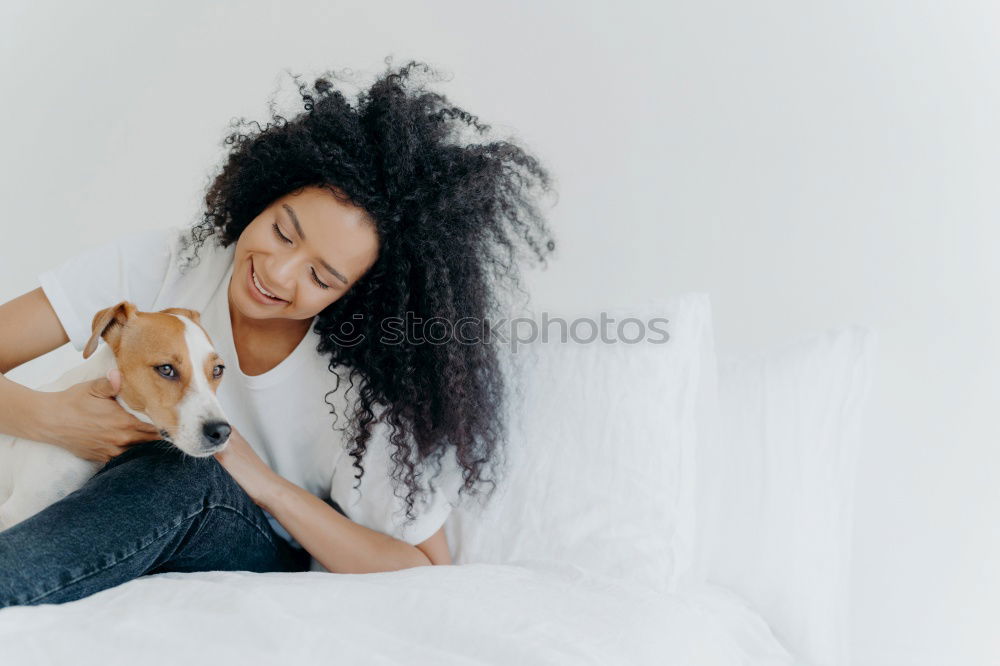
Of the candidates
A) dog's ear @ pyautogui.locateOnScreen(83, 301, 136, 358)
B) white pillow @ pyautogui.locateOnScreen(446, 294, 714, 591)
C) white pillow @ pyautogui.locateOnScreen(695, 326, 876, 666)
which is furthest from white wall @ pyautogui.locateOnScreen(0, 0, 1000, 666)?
dog's ear @ pyautogui.locateOnScreen(83, 301, 136, 358)

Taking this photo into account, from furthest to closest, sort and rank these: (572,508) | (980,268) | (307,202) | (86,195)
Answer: (86,195) → (980,268) → (572,508) → (307,202)

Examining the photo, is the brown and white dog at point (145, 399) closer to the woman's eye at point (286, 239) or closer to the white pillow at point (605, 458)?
the woman's eye at point (286, 239)

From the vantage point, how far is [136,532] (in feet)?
4.28

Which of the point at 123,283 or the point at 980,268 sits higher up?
the point at 123,283

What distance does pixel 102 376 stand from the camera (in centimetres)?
153

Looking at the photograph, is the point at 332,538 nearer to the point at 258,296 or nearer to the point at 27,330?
the point at 258,296

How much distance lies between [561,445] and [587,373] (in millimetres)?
154

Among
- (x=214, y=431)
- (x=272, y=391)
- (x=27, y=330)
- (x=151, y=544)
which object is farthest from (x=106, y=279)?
(x=151, y=544)

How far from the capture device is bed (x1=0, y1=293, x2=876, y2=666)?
49.2 inches

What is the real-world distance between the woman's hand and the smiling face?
277mm

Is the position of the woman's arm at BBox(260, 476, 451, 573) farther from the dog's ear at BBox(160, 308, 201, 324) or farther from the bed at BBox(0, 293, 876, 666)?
the dog's ear at BBox(160, 308, 201, 324)

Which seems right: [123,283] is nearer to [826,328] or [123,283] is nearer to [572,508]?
[572,508]

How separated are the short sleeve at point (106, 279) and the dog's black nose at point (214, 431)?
45 centimetres

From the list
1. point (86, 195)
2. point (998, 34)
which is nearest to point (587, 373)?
point (998, 34)
